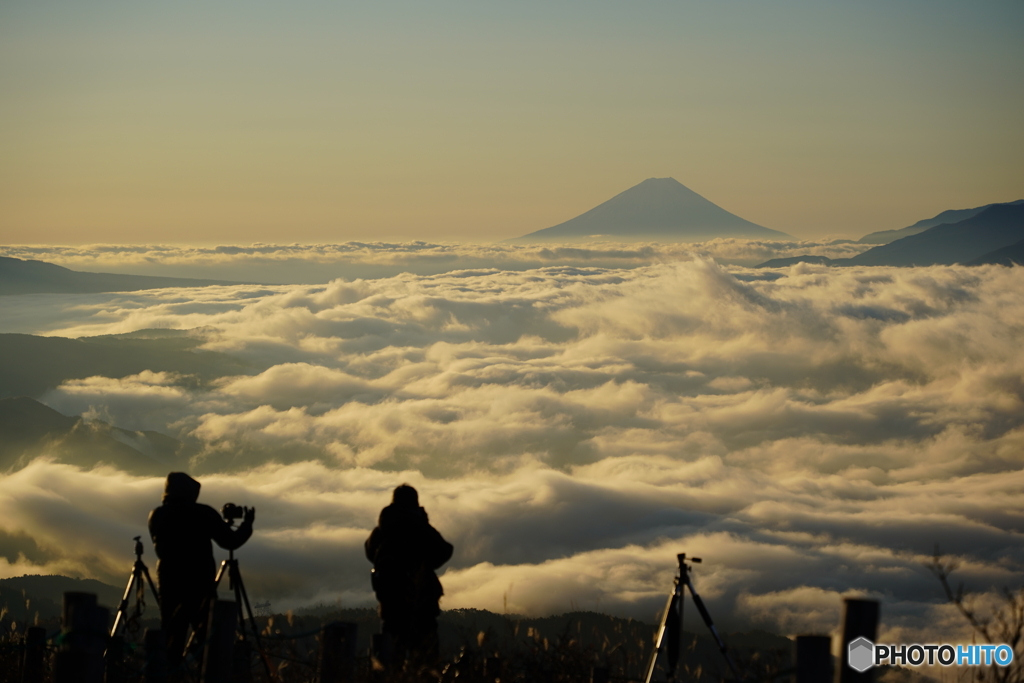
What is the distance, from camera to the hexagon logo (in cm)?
447

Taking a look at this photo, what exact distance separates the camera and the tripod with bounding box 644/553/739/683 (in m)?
3.97

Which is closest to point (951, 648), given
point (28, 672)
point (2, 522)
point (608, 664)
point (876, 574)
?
point (608, 664)

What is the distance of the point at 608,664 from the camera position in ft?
26.2

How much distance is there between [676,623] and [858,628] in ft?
12.3

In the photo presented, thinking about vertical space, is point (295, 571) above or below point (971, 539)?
below

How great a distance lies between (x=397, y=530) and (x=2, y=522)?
8498 inches

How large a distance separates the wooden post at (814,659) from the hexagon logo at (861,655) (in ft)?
0.38

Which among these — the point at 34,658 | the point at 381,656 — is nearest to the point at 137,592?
the point at 34,658

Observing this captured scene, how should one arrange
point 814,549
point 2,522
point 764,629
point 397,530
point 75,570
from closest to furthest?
point 397,530, point 764,629, point 814,549, point 75,570, point 2,522

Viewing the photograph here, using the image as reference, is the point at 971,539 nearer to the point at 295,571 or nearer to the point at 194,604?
the point at 295,571

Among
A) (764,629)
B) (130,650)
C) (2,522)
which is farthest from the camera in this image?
(2,522)

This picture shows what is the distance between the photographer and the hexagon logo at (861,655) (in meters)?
4.47

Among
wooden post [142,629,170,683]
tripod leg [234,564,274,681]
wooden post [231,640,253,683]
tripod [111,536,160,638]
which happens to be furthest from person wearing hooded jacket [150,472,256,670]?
wooden post [231,640,253,683]

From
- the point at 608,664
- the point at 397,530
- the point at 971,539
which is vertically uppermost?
the point at 971,539
